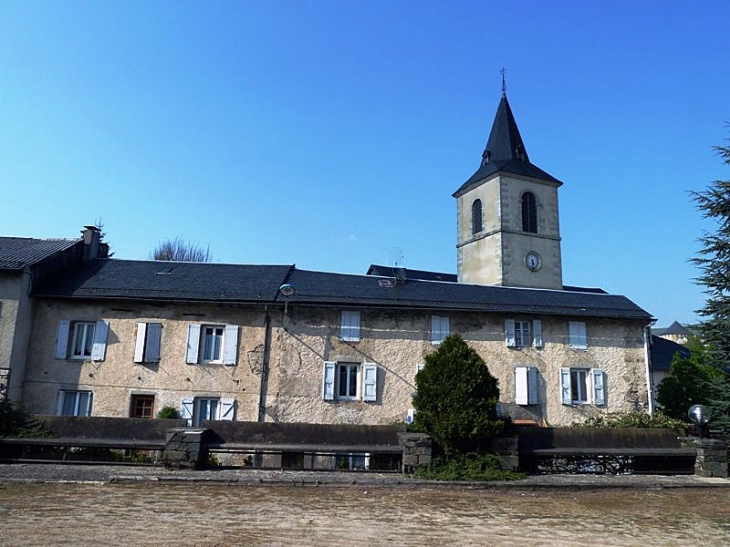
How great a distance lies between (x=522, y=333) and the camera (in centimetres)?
1714

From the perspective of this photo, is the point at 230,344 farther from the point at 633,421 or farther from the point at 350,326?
the point at 633,421

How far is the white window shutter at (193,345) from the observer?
51.1 ft

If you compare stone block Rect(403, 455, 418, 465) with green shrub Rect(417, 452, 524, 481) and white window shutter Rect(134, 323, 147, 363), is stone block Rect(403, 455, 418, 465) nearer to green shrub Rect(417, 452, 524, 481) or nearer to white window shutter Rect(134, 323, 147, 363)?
green shrub Rect(417, 452, 524, 481)

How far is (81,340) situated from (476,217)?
84.2 ft

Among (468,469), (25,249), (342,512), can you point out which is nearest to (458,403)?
(468,469)

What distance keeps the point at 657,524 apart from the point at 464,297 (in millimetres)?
10995

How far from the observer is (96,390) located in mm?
15250

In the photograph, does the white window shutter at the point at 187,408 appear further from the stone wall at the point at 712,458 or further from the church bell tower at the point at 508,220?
the church bell tower at the point at 508,220

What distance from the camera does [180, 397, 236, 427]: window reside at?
15.3 metres

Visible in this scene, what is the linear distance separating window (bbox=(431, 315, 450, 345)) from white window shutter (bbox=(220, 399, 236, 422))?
6503 millimetres

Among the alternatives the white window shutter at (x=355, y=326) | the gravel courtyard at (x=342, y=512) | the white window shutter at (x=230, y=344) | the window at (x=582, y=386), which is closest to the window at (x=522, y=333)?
the window at (x=582, y=386)

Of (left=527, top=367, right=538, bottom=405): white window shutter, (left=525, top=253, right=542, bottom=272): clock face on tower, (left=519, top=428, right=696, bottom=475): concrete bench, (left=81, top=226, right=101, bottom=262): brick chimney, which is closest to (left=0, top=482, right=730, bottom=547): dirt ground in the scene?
(left=519, top=428, right=696, bottom=475): concrete bench

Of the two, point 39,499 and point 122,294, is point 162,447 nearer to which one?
point 39,499

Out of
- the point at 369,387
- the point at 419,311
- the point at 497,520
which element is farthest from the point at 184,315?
the point at 497,520
